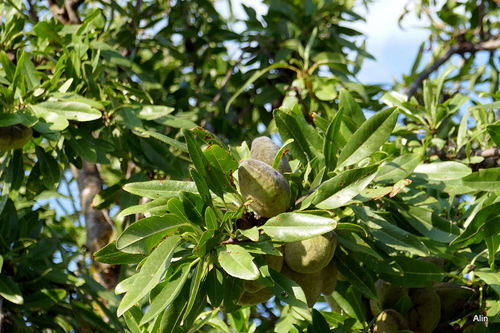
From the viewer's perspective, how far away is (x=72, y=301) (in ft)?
6.65

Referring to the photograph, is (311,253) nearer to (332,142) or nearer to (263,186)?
(263,186)

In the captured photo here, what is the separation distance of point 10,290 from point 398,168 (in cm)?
114

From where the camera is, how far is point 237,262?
108 cm

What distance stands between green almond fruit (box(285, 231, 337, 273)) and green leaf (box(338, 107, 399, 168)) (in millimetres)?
193

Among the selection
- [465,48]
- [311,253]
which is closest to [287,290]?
[311,253]

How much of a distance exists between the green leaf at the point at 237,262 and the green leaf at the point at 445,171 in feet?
1.87

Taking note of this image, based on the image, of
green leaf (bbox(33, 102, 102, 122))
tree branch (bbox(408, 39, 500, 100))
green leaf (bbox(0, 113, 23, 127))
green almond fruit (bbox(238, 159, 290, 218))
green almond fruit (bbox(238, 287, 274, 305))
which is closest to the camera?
green almond fruit (bbox(238, 159, 290, 218))

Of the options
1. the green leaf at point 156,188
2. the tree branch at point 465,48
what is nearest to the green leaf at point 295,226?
the green leaf at point 156,188

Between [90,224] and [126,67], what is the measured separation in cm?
59

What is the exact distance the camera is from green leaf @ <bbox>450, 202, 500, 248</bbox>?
49.4 inches

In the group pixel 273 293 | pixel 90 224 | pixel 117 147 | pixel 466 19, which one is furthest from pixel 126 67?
pixel 466 19

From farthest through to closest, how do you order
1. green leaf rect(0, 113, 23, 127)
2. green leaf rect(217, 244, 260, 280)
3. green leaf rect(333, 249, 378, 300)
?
green leaf rect(0, 113, 23, 127) → green leaf rect(333, 249, 378, 300) → green leaf rect(217, 244, 260, 280)

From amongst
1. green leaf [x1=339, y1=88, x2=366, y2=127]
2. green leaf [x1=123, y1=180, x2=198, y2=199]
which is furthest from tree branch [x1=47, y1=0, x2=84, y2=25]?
green leaf [x1=123, y1=180, x2=198, y2=199]

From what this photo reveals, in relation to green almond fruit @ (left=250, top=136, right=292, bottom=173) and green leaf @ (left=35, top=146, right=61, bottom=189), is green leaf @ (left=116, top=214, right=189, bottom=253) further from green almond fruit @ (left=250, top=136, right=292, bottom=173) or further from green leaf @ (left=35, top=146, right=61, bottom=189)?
green leaf @ (left=35, top=146, right=61, bottom=189)
